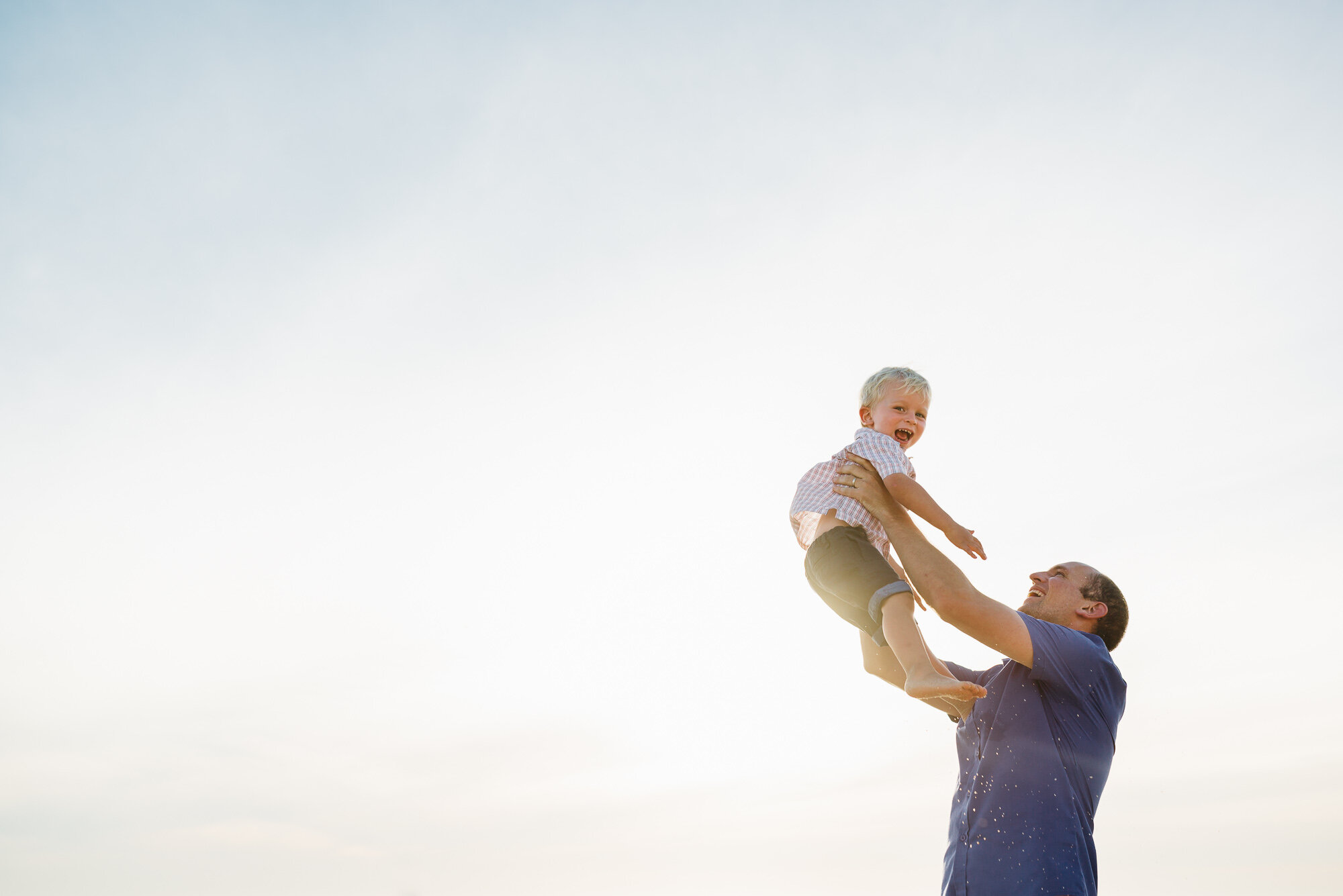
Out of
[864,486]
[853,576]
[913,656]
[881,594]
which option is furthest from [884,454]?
[913,656]

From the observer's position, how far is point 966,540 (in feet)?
16.4

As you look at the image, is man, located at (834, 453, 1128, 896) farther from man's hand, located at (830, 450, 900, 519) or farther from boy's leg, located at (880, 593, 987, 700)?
boy's leg, located at (880, 593, 987, 700)

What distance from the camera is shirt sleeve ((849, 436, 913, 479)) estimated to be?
5301mm

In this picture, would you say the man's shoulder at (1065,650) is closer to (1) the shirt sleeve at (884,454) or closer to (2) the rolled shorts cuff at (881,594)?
(2) the rolled shorts cuff at (881,594)

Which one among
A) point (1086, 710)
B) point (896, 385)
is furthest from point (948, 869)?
point (896, 385)

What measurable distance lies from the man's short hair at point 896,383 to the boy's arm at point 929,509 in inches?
29.1

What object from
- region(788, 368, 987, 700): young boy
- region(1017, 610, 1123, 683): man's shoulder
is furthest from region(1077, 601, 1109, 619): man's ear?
region(788, 368, 987, 700): young boy

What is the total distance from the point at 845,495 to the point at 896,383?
0.87 metres

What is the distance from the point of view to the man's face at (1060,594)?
5.41 meters

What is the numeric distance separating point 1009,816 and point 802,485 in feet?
6.97

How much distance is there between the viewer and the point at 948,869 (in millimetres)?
4656

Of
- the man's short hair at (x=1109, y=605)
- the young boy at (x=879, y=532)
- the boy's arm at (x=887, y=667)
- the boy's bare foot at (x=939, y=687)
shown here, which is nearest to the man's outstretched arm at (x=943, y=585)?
the young boy at (x=879, y=532)

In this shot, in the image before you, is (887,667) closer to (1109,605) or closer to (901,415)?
(1109,605)

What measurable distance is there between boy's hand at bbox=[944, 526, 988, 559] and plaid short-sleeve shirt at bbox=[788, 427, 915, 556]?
0.43 metres
